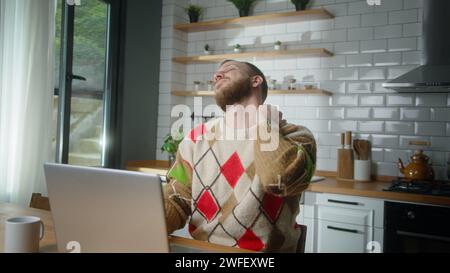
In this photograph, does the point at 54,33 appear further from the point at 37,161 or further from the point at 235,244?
the point at 235,244

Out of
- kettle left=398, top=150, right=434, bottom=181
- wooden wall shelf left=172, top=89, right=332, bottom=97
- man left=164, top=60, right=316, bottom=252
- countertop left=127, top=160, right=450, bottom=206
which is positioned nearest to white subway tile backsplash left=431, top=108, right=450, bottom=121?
kettle left=398, top=150, right=434, bottom=181

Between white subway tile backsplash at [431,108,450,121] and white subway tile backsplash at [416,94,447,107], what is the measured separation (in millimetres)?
35

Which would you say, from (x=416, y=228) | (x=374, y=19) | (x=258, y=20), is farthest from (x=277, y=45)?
(x=416, y=228)

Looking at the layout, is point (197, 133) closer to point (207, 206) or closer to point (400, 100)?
point (207, 206)

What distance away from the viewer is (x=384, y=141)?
3.12 metres

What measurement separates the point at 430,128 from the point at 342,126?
61 centimetres

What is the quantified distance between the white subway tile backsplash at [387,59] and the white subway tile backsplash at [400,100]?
0.80 feet

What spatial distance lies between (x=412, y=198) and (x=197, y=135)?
149 cm

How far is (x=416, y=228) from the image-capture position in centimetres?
241

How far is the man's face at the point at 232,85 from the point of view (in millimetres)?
1624

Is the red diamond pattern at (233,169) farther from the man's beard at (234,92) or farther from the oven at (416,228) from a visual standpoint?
the oven at (416,228)

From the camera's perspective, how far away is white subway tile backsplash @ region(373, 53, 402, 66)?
308 centimetres

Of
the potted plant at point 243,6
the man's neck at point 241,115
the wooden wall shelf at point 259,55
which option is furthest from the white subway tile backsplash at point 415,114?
the man's neck at point 241,115
